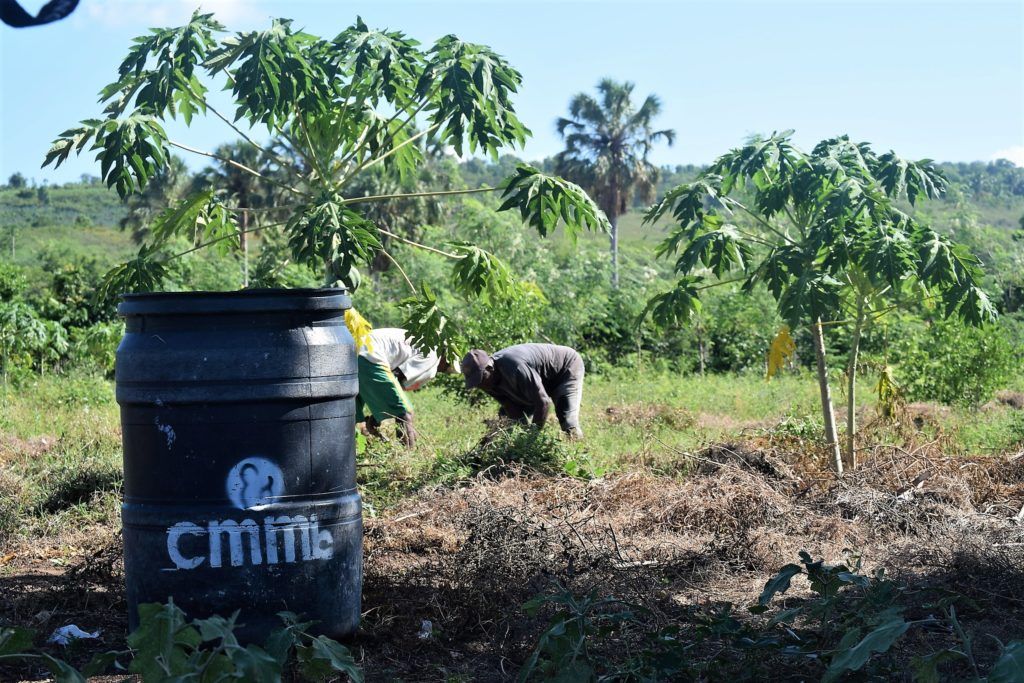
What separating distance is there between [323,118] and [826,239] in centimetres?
286

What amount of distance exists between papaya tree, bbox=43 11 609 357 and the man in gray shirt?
86.4 inches

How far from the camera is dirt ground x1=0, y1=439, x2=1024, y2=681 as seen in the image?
390 centimetres

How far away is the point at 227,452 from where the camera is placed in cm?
352

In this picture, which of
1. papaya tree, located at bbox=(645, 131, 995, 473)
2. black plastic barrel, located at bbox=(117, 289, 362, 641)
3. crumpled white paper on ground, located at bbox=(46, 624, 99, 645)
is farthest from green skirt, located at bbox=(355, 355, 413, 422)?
black plastic barrel, located at bbox=(117, 289, 362, 641)

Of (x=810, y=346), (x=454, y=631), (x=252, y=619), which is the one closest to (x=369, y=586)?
(x=454, y=631)

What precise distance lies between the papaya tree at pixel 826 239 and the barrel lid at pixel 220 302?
2999 millimetres

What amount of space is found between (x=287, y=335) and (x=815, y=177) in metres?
3.74

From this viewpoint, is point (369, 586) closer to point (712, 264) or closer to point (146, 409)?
point (146, 409)

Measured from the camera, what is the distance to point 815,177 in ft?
20.3

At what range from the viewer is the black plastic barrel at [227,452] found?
351 cm

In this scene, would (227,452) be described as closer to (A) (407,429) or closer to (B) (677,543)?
(B) (677,543)

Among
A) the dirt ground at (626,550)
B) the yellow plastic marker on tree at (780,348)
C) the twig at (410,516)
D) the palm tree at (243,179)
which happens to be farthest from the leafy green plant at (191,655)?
the palm tree at (243,179)

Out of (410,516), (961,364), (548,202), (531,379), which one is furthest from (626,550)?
(961,364)

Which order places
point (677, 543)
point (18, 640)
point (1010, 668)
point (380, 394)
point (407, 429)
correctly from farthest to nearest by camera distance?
point (380, 394), point (407, 429), point (677, 543), point (18, 640), point (1010, 668)
